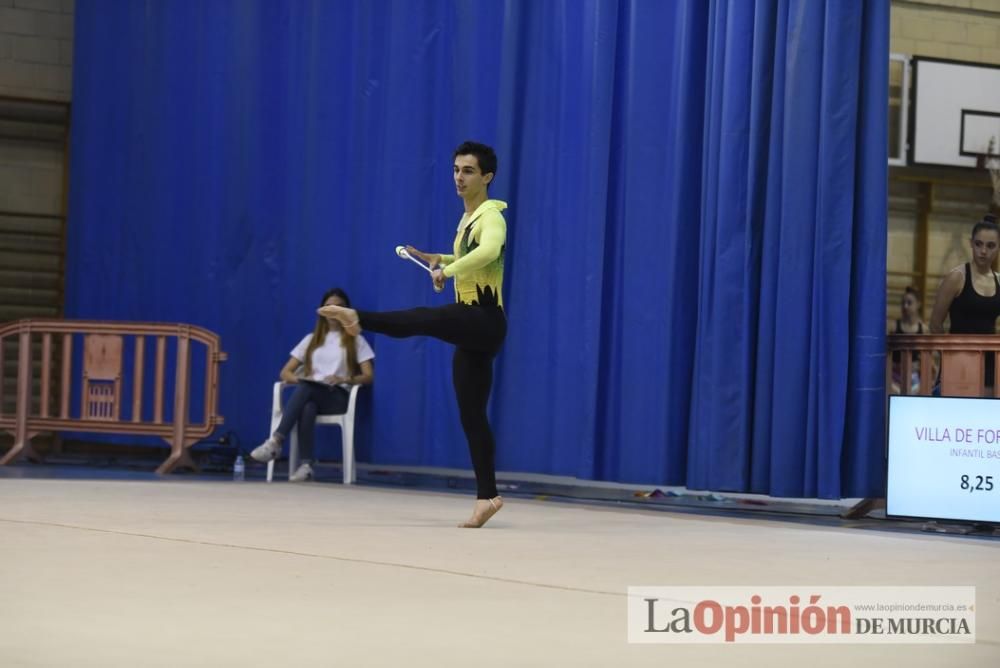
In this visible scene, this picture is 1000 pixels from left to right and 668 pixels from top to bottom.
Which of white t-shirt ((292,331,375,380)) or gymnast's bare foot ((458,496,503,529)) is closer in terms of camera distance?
gymnast's bare foot ((458,496,503,529))

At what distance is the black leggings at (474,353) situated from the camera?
16.0ft

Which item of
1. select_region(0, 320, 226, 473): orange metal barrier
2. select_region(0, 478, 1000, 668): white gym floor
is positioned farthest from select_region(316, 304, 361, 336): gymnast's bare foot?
select_region(0, 320, 226, 473): orange metal barrier

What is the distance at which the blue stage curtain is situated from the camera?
6324mm

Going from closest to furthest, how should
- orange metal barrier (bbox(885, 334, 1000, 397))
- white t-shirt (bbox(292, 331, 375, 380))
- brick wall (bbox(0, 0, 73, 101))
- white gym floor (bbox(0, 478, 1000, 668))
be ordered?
white gym floor (bbox(0, 478, 1000, 668)) < orange metal barrier (bbox(885, 334, 1000, 397)) < white t-shirt (bbox(292, 331, 375, 380)) < brick wall (bbox(0, 0, 73, 101))

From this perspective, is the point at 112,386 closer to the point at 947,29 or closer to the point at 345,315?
the point at 345,315

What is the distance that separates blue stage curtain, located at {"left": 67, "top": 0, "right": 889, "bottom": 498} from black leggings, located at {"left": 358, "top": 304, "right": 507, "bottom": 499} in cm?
165

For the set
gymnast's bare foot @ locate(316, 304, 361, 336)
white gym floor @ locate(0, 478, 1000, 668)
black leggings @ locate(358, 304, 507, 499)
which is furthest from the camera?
black leggings @ locate(358, 304, 507, 499)

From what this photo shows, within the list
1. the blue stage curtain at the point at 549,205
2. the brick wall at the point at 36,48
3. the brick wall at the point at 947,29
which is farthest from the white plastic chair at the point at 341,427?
the brick wall at the point at 947,29

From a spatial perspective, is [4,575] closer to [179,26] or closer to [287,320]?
[287,320]

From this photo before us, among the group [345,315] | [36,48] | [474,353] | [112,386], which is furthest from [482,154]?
[36,48]

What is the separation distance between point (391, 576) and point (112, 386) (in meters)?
5.10

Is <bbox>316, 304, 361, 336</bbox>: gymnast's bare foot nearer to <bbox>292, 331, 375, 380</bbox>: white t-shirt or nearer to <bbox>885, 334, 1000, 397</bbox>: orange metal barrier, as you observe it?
<bbox>885, 334, 1000, 397</bbox>: orange metal barrier

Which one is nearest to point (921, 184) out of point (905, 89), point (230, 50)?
point (905, 89)

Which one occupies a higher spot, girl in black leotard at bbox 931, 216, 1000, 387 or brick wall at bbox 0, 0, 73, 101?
brick wall at bbox 0, 0, 73, 101
